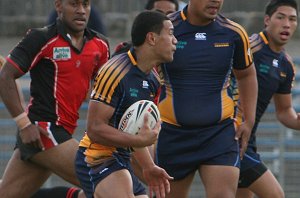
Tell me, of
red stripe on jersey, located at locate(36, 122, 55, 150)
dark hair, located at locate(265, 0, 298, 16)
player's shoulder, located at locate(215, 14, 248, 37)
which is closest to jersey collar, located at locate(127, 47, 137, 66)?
player's shoulder, located at locate(215, 14, 248, 37)

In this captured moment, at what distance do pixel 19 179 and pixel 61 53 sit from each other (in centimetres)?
101

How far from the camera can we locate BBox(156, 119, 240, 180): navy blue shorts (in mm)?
8430

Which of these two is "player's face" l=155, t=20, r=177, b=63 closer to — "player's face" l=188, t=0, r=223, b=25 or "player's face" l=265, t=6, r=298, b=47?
"player's face" l=188, t=0, r=223, b=25

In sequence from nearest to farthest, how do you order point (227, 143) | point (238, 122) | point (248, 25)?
1. point (227, 143)
2. point (238, 122)
3. point (248, 25)

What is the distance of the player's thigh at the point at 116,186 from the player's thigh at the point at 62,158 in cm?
104

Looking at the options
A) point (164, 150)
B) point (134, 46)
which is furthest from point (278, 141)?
point (134, 46)

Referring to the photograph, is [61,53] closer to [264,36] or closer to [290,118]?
[264,36]

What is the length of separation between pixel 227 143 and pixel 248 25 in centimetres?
638

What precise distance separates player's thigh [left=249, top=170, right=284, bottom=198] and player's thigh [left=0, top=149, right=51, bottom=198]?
1.78 meters

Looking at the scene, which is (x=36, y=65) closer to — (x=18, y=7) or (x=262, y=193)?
(x=262, y=193)

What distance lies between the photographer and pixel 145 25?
773 centimetres

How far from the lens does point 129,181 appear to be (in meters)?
7.57

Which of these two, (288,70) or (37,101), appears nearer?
(37,101)

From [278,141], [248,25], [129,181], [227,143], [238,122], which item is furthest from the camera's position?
[248,25]
